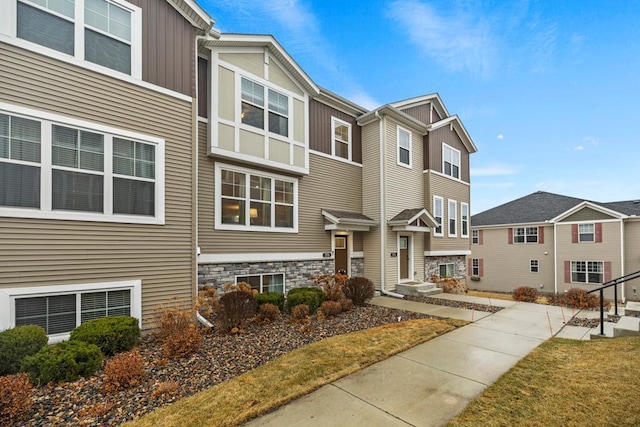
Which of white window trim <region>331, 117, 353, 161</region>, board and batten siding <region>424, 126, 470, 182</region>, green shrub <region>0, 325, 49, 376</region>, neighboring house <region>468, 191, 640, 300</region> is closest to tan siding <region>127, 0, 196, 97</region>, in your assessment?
green shrub <region>0, 325, 49, 376</region>

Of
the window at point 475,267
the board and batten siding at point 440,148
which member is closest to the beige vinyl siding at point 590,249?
the window at point 475,267

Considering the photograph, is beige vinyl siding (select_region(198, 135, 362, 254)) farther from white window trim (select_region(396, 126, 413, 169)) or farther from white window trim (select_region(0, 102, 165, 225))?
white window trim (select_region(396, 126, 413, 169))

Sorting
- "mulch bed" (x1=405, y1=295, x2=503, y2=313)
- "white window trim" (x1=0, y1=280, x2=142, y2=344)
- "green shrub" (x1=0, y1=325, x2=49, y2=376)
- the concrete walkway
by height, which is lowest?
"mulch bed" (x1=405, y1=295, x2=503, y2=313)

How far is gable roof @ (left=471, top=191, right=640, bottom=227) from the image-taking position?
21.4m

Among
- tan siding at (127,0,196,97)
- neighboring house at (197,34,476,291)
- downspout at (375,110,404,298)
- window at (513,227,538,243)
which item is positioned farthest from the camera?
window at (513,227,538,243)

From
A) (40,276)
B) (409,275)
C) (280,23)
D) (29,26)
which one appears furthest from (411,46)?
(40,276)

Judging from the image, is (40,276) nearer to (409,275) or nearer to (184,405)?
(184,405)

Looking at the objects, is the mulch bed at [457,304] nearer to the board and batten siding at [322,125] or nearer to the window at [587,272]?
the board and batten siding at [322,125]

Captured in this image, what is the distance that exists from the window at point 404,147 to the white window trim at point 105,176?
9911 mm

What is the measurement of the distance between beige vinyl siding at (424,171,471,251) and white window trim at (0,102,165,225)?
11962 mm

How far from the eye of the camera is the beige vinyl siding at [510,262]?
75.4 ft

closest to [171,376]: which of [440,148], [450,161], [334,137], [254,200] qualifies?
[254,200]

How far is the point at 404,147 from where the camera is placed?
537 inches

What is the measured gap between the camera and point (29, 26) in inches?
210
